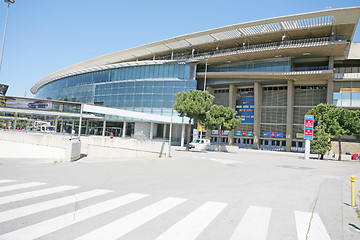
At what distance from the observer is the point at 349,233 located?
502cm

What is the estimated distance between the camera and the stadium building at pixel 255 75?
4191cm

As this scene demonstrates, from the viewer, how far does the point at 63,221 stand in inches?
199

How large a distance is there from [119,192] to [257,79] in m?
45.1

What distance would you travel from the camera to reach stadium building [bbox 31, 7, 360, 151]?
4191 cm

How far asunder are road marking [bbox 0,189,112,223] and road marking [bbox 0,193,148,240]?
732 mm

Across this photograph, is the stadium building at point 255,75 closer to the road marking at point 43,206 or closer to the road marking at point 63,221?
the road marking at point 43,206

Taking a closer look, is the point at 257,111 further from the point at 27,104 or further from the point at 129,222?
the point at 129,222

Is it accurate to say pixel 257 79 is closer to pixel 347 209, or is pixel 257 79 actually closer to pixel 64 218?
pixel 347 209

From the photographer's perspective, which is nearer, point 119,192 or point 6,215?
point 6,215

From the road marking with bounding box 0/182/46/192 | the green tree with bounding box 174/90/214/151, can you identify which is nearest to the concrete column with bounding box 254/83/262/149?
the green tree with bounding box 174/90/214/151

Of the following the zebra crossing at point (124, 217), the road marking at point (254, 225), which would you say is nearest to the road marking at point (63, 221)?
the zebra crossing at point (124, 217)

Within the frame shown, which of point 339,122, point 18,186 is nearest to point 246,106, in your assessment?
point 339,122

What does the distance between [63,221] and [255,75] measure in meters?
46.6

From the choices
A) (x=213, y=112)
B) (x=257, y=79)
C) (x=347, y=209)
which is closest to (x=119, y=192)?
(x=347, y=209)
